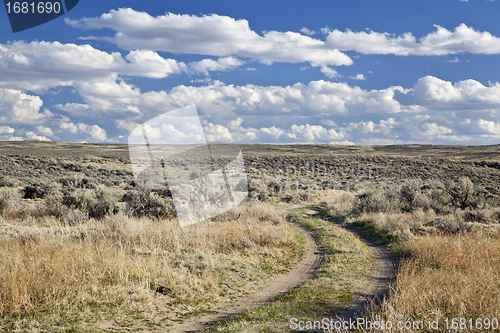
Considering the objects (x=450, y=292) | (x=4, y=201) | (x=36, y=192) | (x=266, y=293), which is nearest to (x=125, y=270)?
(x=266, y=293)

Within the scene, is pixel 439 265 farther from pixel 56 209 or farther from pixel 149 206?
pixel 56 209

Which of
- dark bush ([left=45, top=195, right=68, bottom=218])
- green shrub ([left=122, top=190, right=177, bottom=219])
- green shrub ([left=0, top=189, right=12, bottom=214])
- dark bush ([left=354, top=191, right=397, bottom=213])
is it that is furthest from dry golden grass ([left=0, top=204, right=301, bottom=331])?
dark bush ([left=354, top=191, right=397, bottom=213])

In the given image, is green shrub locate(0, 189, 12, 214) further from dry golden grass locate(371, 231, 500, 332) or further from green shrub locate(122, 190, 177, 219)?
dry golden grass locate(371, 231, 500, 332)

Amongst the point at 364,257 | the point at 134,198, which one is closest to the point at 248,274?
the point at 364,257

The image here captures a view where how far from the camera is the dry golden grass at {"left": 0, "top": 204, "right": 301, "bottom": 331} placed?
5598 millimetres

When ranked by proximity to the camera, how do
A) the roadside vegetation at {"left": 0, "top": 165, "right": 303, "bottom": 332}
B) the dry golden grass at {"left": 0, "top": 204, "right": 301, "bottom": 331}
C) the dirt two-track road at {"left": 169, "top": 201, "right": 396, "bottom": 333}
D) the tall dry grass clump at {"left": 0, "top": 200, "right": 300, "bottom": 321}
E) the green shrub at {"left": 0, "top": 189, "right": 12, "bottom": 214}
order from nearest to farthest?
the roadside vegetation at {"left": 0, "top": 165, "right": 303, "bottom": 332} < the dry golden grass at {"left": 0, "top": 204, "right": 301, "bottom": 331} < the tall dry grass clump at {"left": 0, "top": 200, "right": 300, "bottom": 321} < the dirt two-track road at {"left": 169, "top": 201, "right": 396, "bottom": 333} < the green shrub at {"left": 0, "top": 189, "right": 12, "bottom": 214}

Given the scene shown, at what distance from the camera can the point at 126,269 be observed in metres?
6.74

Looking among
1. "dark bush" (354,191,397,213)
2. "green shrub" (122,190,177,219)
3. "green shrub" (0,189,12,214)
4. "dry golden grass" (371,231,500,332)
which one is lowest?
"dark bush" (354,191,397,213)

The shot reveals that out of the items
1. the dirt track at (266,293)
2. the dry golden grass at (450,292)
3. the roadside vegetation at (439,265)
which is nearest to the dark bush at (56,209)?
the dirt track at (266,293)

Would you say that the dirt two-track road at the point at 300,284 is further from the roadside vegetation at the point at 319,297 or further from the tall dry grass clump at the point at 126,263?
the tall dry grass clump at the point at 126,263

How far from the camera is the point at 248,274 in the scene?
8312mm

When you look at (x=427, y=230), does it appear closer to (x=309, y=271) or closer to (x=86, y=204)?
(x=309, y=271)

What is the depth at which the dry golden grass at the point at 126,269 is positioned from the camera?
18.4 feet

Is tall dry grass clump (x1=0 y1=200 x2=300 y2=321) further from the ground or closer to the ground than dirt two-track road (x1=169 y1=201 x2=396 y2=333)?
further from the ground
